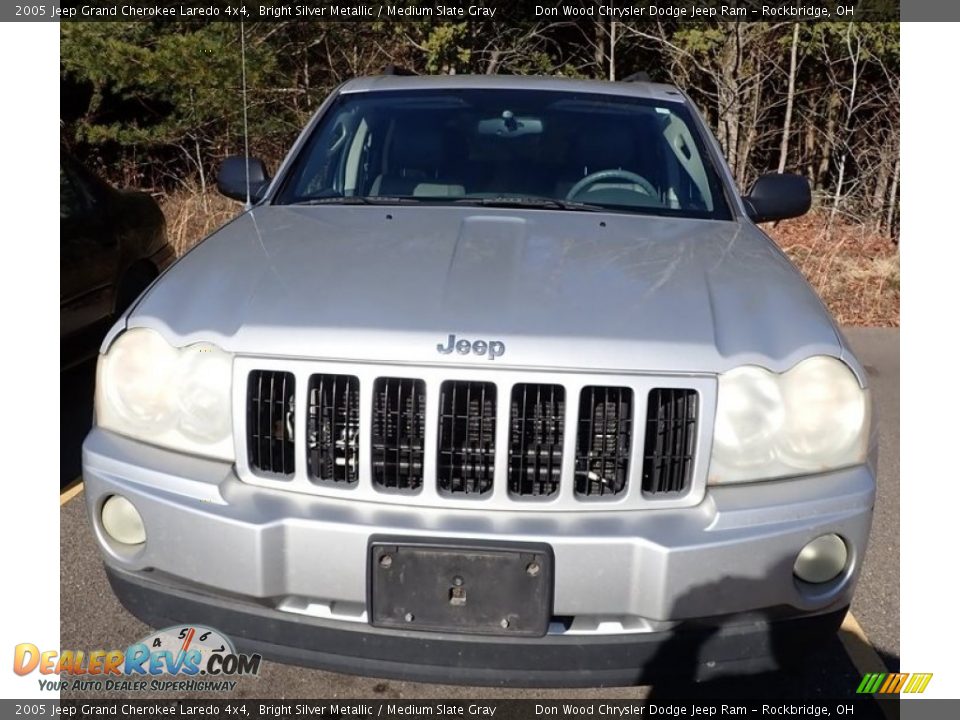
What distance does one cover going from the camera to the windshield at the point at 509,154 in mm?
3504

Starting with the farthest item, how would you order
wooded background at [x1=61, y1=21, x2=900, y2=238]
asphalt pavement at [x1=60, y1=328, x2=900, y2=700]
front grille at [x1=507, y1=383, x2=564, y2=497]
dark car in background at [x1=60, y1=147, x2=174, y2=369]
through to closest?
wooded background at [x1=61, y1=21, x2=900, y2=238] → dark car in background at [x1=60, y1=147, x2=174, y2=369] → asphalt pavement at [x1=60, y1=328, x2=900, y2=700] → front grille at [x1=507, y1=383, x2=564, y2=497]

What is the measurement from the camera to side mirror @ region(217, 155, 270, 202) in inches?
152

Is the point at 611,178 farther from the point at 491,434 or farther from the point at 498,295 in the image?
the point at 491,434

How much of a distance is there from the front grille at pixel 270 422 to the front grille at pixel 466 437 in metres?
0.38

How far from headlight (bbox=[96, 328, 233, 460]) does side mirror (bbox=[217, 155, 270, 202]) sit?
1.57m

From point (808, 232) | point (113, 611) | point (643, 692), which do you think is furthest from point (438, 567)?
point (808, 232)

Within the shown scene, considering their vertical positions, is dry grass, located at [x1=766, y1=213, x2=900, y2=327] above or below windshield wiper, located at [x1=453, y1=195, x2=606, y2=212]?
below

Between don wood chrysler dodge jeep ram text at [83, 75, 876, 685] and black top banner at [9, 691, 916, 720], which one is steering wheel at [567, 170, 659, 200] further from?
black top banner at [9, 691, 916, 720]

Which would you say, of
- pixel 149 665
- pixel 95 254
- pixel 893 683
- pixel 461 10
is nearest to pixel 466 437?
pixel 149 665

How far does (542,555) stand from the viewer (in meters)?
2.06

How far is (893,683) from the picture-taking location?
281cm

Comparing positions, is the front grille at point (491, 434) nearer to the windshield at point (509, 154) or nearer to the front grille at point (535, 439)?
the front grille at point (535, 439)

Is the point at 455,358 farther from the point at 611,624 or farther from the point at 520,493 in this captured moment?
the point at 611,624

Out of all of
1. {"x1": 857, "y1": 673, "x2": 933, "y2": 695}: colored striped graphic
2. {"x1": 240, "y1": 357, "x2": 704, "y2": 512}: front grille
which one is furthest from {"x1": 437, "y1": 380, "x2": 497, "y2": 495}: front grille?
{"x1": 857, "y1": 673, "x2": 933, "y2": 695}: colored striped graphic
